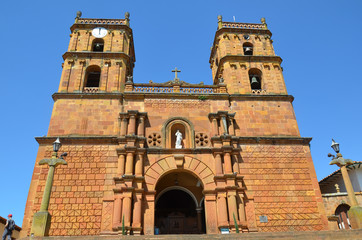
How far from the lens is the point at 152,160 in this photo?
16.6m

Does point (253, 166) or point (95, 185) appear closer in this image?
point (95, 185)

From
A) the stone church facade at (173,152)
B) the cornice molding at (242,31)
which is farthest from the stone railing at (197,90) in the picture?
the cornice molding at (242,31)

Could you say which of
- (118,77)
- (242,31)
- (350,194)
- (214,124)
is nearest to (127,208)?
(214,124)

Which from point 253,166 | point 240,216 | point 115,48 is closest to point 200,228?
point 240,216

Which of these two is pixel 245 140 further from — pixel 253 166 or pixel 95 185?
pixel 95 185

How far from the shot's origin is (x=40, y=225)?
11312 millimetres

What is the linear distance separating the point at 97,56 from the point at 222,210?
14.1 metres

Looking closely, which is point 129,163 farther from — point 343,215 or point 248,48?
point 343,215

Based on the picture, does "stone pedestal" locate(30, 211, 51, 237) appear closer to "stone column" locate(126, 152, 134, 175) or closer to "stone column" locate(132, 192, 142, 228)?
"stone column" locate(132, 192, 142, 228)

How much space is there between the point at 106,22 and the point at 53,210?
15.4 meters

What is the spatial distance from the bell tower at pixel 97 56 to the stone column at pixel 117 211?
7.73 meters

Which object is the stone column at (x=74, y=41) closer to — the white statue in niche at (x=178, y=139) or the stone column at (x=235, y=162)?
the white statue in niche at (x=178, y=139)

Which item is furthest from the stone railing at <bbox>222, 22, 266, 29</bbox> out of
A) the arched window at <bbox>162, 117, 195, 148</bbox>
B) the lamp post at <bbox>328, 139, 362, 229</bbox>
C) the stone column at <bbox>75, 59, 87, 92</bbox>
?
the lamp post at <bbox>328, 139, 362, 229</bbox>

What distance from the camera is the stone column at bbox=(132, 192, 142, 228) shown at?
572 inches
